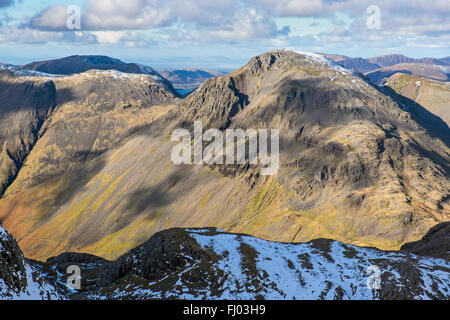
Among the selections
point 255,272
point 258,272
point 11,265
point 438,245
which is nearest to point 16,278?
point 11,265

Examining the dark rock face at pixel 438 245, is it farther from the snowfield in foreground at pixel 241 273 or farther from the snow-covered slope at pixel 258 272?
the snow-covered slope at pixel 258 272

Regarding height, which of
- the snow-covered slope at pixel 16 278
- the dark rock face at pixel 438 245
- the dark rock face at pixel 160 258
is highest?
the snow-covered slope at pixel 16 278

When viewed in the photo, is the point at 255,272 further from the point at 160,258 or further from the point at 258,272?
the point at 160,258

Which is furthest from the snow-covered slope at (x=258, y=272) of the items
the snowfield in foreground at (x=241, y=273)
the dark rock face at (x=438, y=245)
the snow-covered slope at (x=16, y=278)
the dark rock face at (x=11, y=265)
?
the dark rock face at (x=11, y=265)
